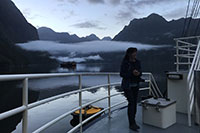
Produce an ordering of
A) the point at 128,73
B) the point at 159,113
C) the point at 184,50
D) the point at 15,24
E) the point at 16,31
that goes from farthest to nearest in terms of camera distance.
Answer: the point at 15,24 < the point at 16,31 < the point at 184,50 < the point at 159,113 < the point at 128,73

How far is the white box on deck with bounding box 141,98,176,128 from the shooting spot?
2.64 m

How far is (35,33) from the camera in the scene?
179375 millimetres

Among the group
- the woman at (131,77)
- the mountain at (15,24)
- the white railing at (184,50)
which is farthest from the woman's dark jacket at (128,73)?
the mountain at (15,24)

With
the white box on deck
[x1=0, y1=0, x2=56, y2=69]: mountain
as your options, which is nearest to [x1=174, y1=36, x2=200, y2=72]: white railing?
the white box on deck

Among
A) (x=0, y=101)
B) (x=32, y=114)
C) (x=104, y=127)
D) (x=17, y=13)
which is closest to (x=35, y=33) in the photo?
(x=17, y=13)

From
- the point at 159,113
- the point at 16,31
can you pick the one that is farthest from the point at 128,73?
the point at 16,31

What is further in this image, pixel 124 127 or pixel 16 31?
pixel 16 31

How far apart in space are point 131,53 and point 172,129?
4.97 feet

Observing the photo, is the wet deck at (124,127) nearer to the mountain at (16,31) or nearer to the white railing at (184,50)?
the white railing at (184,50)

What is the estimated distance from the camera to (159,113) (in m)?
2.66

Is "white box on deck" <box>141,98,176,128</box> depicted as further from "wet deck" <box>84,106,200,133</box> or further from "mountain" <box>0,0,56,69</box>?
"mountain" <box>0,0,56,69</box>

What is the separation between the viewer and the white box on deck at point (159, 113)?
2644 mm

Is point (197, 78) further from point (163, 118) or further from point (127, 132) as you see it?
point (127, 132)

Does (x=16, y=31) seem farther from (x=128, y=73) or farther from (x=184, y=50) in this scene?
(x=128, y=73)
